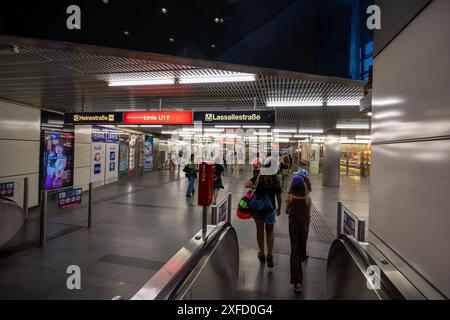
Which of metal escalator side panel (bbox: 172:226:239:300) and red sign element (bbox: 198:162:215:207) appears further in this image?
red sign element (bbox: 198:162:215:207)

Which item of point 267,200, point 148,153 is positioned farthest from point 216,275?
point 148,153

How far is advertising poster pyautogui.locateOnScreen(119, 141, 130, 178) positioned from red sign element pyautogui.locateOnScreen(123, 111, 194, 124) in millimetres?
8439

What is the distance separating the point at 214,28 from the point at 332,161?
11.3m

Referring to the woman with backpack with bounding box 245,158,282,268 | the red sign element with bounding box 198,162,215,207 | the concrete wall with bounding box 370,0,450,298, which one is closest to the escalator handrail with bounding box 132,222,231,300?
the red sign element with bounding box 198,162,215,207

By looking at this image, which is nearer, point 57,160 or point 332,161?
point 57,160

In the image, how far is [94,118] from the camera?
6.11 meters

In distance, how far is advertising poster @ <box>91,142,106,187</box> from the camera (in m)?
10.6

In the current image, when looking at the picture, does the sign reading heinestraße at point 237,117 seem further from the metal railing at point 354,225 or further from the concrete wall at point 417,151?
the concrete wall at point 417,151

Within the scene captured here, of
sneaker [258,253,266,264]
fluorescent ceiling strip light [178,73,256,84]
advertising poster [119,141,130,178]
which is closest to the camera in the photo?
sneaker [258,253,266,264]

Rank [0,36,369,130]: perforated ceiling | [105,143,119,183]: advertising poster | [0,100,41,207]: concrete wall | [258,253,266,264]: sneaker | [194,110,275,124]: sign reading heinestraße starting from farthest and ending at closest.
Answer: [105,143,119,183]: advertising poster → [0,100,41,207]: concrete wall → [194,110,275,124]: sign reading heinestraße → [258,253,266,264]: sneaker → [0,36,369,130]: perforated ceiling

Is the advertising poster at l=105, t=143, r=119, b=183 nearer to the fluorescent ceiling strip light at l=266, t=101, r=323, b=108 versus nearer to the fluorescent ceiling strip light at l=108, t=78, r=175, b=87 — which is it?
the fluorescent ceiling strip light at l=108, t=78, r=175, b=87

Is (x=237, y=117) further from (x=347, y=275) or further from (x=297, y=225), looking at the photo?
(x=347, y=275)

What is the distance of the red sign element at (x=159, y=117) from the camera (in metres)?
5.45
